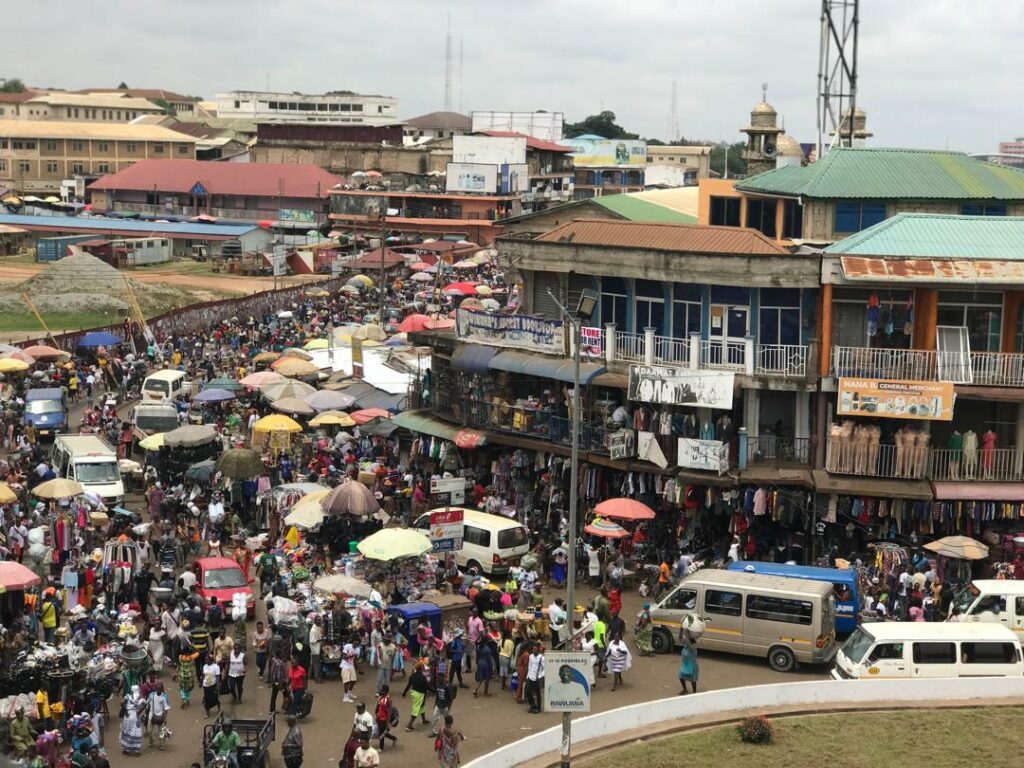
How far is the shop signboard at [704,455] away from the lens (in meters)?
30.5

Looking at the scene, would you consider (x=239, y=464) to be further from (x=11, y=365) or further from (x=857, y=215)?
(x=11, y=365)

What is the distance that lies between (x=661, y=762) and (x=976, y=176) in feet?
73.0

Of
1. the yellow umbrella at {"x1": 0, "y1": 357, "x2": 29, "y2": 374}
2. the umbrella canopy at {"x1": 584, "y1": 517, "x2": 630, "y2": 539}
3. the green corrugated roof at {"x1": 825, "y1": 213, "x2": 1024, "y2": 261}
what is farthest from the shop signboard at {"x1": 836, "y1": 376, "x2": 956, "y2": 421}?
the yellow umbrella at {"x1": 0, "y1": 357, "x2": 29, "y2": 374}

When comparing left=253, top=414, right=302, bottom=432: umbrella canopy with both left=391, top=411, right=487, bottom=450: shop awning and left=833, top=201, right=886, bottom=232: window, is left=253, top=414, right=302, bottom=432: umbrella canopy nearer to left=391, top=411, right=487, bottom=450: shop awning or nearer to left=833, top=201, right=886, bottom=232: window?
left=391, top=411, right=487, bottom=450: shop awning

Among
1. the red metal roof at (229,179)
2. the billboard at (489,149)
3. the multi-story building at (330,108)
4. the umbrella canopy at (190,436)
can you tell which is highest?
the multi-story building at (330,108)

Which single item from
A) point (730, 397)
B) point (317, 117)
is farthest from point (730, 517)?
point (317, 117)

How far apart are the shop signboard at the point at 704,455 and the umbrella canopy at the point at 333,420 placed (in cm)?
1193

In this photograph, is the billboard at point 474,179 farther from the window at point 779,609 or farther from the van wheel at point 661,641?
the window at point 779,609

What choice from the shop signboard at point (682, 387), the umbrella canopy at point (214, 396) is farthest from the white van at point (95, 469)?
the shop signboard at point (682, 387)

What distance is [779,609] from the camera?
2431 cm

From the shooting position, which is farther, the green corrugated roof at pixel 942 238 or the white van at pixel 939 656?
the green corrugated roof at pixel 942 238

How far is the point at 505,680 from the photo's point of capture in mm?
24188

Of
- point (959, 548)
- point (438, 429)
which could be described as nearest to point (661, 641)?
point (959, 548)

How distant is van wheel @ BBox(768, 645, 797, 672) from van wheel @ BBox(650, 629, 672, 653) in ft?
6.10
